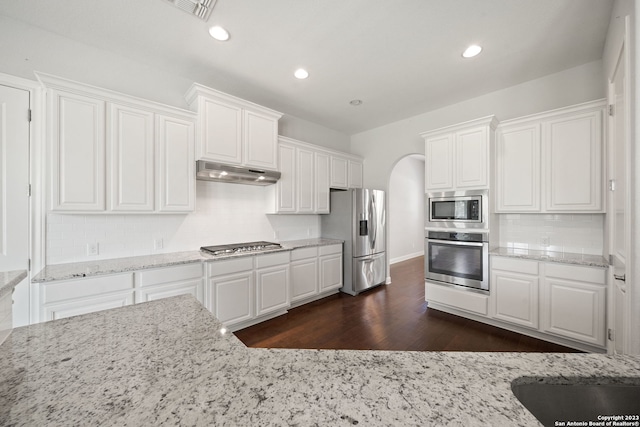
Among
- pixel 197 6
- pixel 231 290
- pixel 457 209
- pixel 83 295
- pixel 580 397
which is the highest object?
pixel 197 6

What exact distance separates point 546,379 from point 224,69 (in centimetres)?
343

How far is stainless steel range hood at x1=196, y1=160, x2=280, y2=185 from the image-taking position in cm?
281

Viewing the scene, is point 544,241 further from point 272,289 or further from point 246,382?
point 246,382

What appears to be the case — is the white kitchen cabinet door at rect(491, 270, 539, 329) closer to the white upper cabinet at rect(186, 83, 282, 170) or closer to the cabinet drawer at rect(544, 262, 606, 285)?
the cabinet drawer at rect(544, 262, 606, 285)

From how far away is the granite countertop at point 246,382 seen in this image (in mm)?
488

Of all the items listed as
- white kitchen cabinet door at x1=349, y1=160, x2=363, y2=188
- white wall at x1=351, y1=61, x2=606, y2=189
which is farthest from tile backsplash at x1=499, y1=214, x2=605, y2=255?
white kitchen cabinet door at x1=349, y1=160, x2=363, y2=188

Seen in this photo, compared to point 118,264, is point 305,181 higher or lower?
higher

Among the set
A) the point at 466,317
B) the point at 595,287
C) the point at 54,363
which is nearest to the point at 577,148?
the point at 595,287

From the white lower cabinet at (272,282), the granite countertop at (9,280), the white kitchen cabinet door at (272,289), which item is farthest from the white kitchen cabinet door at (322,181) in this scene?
the granite countertop at (9,280)

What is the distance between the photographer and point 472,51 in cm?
251

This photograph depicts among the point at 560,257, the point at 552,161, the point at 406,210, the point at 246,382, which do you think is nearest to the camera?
the point at 246,382

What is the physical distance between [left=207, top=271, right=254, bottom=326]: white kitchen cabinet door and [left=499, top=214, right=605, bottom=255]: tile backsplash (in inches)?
130

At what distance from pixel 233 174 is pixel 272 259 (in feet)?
3.80

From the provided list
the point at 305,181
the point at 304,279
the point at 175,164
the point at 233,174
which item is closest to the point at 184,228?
the point at 175,164
